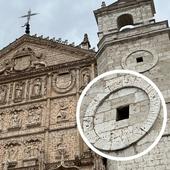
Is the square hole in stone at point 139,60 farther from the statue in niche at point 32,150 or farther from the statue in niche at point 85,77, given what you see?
the statue in niche at point 32,150

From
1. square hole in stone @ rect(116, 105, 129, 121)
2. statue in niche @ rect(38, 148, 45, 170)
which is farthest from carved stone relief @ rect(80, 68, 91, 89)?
square hole in stone @ rect(116, 105, 129, 121)

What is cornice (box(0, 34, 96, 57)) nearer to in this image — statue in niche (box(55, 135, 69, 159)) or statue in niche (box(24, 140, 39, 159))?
statue in niche (box(55, 135, 69, 159))

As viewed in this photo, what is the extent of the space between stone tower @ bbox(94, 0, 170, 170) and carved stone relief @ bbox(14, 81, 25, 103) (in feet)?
9.83

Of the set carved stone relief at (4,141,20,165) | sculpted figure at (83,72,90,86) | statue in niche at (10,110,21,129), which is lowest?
carved stone relief at (4,141,20,165)

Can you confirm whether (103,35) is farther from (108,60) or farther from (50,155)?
(50,155)

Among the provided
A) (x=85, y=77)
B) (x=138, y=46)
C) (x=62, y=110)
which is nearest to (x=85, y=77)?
(x=85, y=77)

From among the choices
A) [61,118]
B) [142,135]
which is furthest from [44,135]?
[142,135]

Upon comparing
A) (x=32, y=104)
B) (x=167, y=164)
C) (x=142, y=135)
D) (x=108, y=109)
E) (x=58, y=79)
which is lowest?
(x=167, y=164)

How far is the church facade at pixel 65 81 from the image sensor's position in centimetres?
888

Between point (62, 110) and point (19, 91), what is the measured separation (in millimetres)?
1745

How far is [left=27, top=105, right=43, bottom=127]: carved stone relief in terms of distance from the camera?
36.0ft

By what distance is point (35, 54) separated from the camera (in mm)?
12961

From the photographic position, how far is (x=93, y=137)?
795 centimetres

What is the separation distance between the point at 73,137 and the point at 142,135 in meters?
3.13
